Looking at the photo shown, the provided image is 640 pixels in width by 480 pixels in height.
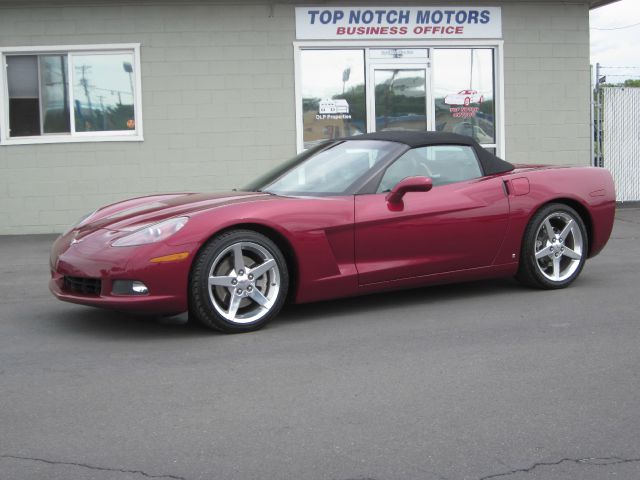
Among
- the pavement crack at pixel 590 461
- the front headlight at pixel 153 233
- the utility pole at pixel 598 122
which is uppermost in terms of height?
the utility pole at pixel 598 122

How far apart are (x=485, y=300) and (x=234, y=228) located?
7.34 ft

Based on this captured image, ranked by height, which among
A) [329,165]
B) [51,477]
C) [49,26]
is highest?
[49,26]

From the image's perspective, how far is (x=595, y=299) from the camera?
7059 mm

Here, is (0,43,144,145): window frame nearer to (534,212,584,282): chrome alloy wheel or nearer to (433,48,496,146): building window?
(433,48,496,146): building window

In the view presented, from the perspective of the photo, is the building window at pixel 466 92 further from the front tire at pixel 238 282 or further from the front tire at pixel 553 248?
the front tire at pixel 238 282

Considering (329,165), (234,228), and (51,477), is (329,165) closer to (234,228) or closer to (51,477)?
(234,228)

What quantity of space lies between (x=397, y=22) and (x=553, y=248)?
691 cm

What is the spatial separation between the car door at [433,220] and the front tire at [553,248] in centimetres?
35

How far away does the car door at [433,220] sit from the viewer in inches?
253

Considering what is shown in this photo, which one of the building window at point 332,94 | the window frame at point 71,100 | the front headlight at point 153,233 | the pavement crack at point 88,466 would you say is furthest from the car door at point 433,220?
the window frame at point 71,100

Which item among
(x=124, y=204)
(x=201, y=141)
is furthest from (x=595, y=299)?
(x=201, y=141)

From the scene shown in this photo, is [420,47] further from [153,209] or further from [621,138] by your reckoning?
[153,209]

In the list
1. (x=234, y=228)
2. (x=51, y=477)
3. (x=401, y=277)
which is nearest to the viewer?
(x=51, y=477)

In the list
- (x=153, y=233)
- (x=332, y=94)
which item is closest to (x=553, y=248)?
(x=153, y=233)
